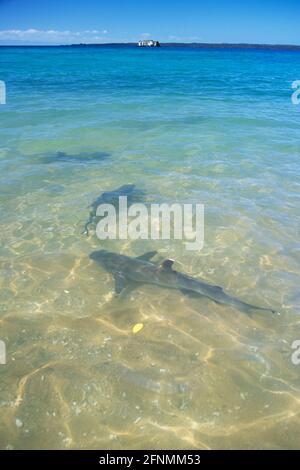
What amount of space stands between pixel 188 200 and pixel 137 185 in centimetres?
172

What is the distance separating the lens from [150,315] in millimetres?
5543

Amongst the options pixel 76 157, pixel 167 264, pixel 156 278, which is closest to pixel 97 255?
pixel 156 278

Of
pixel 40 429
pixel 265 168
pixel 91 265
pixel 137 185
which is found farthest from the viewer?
pixel 265 168

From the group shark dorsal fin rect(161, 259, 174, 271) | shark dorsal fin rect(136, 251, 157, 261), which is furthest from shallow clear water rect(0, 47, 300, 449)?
shark dorsal fin rect(161, 259, 174, 271)

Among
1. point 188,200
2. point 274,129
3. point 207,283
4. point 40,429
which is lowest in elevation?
point 40,429

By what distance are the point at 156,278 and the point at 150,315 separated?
2.44ft

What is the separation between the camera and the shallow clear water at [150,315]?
3936 millimetres

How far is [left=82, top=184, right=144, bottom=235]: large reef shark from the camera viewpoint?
29.0 feet

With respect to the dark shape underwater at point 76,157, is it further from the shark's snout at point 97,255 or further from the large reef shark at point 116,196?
the shark's snout at point 97,255

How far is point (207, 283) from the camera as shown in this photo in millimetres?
6172

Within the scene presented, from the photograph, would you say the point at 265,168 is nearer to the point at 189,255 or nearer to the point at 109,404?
the point at 189,255

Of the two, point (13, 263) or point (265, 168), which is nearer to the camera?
point (13, 263)

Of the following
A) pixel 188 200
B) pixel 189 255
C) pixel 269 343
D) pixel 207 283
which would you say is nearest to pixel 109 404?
pixel 269 343

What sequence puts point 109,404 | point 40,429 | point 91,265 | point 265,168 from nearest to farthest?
1. point 40,429
2. point 109,404
3. point 91,265
4. point 265,168
